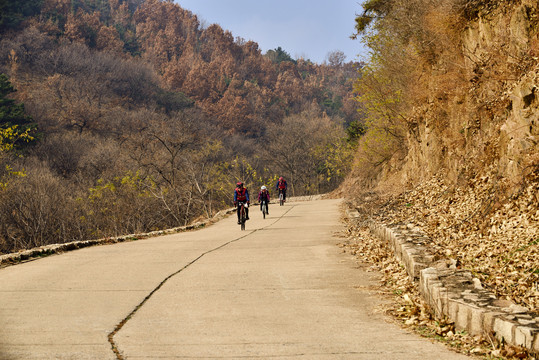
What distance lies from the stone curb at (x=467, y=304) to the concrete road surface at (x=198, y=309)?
0.50 m

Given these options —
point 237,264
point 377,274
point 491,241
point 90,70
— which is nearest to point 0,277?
point 237,264

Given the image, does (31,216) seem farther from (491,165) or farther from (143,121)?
(143,121)

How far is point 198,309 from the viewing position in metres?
7.81

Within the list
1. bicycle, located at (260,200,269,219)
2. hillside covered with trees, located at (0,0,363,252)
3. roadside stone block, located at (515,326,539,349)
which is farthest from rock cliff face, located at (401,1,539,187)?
hillside covered with trees, located at (0,0,363,252)

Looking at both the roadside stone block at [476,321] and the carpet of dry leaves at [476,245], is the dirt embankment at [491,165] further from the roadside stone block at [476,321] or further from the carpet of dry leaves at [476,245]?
the roadside stone block at [476,321]

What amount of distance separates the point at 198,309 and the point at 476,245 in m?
4.93

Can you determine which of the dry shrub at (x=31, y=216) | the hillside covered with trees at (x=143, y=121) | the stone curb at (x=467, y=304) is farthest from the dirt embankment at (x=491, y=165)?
the dry shrub at (x=31, y=216)

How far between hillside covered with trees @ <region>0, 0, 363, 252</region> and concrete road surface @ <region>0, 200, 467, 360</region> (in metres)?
21.1

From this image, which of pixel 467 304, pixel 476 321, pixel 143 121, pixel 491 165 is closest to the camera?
pixel 476 321

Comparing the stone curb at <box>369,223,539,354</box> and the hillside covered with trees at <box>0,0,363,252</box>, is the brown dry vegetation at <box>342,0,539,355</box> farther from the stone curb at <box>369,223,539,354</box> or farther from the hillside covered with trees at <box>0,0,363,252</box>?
the hillside covered with trees at <box>0,0,363,252</box>

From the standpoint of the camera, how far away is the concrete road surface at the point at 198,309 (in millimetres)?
5871

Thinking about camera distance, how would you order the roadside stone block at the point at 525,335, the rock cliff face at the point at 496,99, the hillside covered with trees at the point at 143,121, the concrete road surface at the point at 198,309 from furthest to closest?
the hillside covered with trees at the point at 143,121
the rock cliff face at the point at 496,99
the concrete road surface at the point at 198,309
the roadside stone block at the point at 525,335

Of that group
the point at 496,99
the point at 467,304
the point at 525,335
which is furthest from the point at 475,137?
the point at 525,335

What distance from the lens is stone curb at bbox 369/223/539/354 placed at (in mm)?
5355
